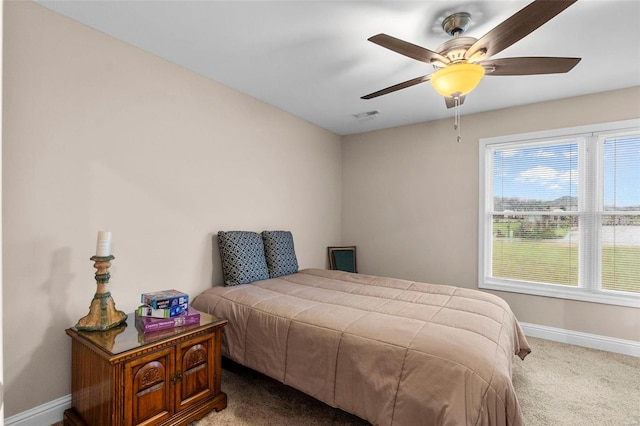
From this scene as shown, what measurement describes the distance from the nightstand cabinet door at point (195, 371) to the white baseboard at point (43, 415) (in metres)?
0.78

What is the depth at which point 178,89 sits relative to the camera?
266 cm

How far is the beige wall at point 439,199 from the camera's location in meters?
3.14

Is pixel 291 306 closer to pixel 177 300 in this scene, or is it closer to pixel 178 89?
pixel 177 300

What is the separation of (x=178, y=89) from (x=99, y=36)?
1.97ft

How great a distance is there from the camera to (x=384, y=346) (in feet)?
5.71

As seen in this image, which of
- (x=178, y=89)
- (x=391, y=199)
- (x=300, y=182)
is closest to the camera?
(x=178, y=89)

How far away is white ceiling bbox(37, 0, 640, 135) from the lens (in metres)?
1.93

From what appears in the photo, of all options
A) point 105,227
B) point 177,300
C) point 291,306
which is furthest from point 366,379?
point 105,227

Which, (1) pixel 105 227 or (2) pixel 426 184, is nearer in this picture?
(1) pixel 105 227

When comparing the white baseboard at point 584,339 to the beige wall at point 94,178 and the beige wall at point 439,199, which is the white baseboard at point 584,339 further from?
the beige wall at point 94,178

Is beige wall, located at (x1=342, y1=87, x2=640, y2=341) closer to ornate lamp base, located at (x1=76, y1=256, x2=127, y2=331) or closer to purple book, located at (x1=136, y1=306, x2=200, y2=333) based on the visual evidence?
purple book, located at (x1=136, y1=306, x2=200, y2=333)

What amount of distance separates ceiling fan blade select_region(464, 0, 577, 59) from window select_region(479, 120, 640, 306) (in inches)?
82.9

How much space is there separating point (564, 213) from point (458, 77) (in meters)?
2.41

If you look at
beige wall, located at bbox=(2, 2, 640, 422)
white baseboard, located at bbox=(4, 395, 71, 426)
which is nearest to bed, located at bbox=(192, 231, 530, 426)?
beige wall, located at bbox=(2, 2, 640, 422)
